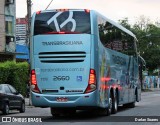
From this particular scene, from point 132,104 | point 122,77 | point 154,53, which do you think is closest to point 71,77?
point 122,77

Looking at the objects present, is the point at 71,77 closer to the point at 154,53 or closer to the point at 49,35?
the point at 49,35

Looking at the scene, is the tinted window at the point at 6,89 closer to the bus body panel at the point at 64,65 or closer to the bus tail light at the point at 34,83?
the bus tail light at the point at 34,83

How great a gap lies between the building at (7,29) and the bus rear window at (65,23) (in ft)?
111

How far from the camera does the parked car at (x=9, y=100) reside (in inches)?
957

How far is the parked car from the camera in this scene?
24.3 meters

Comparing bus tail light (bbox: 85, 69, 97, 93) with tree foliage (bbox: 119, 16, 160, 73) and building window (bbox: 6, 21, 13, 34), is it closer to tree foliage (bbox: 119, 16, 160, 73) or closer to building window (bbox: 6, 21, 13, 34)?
building window (bbox: 6, 21, 13, 34)

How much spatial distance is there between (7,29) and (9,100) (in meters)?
31.2

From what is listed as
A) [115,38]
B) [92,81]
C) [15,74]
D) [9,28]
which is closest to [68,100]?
[92,81]

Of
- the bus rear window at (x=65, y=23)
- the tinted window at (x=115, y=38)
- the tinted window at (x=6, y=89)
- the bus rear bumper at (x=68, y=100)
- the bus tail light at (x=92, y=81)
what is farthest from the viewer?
the tinted window at (x=6, y=89)

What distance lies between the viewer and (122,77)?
84.9ft

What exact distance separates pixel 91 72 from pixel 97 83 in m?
0.50

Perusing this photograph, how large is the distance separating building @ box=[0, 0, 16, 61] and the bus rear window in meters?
33.9

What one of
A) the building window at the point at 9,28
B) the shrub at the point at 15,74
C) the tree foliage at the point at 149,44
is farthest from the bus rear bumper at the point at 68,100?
the tree foliage at the point at 149,44

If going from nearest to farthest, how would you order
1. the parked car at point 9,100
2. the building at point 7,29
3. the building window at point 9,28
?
the parked car at point 9,100
the building at point 7,29
the building window at point 9,28
